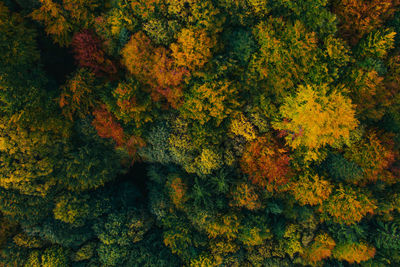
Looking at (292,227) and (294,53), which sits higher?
(294,53)

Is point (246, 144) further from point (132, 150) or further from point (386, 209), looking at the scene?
point (386, 209)

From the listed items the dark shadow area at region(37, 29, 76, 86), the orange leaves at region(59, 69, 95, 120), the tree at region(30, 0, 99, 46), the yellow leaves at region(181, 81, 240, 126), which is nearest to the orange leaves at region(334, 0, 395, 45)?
the yellow leaves at region(181, 81, 240, 126)

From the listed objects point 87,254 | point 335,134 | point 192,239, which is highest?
point 335,134

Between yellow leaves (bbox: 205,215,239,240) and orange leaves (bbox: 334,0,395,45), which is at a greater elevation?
orange leaves (bbox: 334,0,395,45)

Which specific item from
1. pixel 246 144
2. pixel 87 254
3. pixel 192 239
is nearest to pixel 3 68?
pixel 87 254

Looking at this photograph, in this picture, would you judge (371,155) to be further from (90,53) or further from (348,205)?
(90,53)

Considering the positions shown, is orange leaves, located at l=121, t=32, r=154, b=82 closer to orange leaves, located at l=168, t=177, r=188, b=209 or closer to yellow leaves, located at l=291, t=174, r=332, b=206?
orange leaves, located at l=168, t=177, r=188, b=209

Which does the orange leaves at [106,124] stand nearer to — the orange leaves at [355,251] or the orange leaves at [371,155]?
the orange leaves at [371,155]

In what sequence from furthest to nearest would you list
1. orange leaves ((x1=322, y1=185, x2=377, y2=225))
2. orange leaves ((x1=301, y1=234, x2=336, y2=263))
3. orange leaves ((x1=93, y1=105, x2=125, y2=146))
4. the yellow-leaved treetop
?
orange leaves ((x1=301, y1=234, x2=336, y2=263)), orange leaves ((x1=322, y1=185, x2=377, y2=225)), orange leaves ((x1=93, y1=105, x2=125, y2=146)), the yellow-leaved treetop
